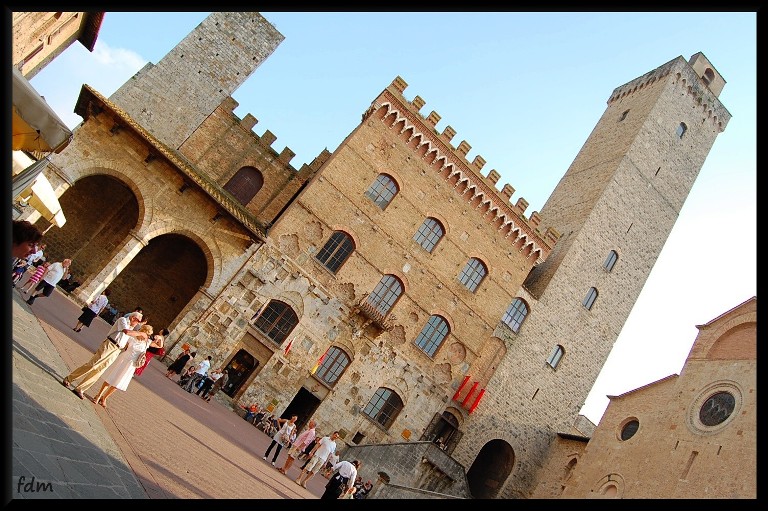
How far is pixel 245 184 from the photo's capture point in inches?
952

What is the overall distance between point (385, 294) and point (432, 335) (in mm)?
2742

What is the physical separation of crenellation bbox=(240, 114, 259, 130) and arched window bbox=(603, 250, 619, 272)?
1882 centimetres

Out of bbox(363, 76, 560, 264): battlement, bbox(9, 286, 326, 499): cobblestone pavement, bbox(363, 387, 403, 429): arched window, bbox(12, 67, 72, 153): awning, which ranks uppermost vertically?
bbox(363, 76, 560, 264): battlement

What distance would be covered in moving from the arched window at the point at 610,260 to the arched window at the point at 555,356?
507 cm


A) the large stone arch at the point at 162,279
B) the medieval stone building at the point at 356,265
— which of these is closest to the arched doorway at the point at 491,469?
the medieval stone building at the point at 356,265

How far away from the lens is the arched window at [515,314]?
26.7 metres

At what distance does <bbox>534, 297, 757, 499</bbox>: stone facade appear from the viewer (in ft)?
26.9

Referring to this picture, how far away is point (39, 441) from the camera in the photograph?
5.16 meters

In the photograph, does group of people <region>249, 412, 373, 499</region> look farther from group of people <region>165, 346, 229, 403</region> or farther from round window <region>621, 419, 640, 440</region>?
round window <region>621, 419, 640, 440</region>

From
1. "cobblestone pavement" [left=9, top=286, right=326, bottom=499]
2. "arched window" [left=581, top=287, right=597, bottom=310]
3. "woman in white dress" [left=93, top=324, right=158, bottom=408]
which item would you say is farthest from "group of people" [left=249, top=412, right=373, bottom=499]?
"arched window" [left=581, top=287, right=597, bottom=310]

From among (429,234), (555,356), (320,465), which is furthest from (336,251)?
(555,356)

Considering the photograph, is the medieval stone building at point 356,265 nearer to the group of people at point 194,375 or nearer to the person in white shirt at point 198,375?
the group of people at point 194,375

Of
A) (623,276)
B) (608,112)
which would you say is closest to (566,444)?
(623,276)
